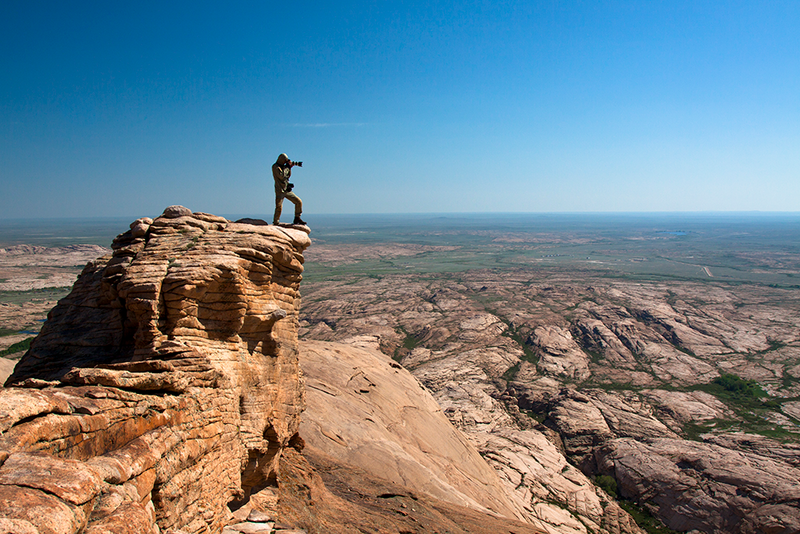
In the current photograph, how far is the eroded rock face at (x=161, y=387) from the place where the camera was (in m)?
4.13

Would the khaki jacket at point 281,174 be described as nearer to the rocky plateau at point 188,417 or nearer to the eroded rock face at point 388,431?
the rocky plateau at point 188,417

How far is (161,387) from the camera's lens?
6445 millimetres

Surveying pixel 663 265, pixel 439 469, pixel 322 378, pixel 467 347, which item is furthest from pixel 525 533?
pixel 663 265

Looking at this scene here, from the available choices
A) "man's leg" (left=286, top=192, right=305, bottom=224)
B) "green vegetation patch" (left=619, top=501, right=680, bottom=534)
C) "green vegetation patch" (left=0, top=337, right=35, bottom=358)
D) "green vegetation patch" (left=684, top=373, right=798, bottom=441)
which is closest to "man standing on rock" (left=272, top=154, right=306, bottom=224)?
"man's leg" (left=286, top=192, right=305, bottom=224)

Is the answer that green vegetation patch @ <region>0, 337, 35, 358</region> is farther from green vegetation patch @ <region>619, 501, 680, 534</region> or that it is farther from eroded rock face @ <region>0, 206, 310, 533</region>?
green vegetation patch @ <region>619, 501, 680, 534</region>

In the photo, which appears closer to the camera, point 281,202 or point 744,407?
point 281,202

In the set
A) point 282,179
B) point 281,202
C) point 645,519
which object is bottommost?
point 645,519

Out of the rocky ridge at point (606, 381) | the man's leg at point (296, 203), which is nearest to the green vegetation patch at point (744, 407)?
the rocky ridge at point (606, 381)

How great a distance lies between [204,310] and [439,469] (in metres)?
12.8

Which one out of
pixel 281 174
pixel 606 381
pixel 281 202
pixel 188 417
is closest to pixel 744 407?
pixel 606 381

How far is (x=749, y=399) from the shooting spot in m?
36.9

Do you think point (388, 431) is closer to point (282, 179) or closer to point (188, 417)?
point (282, 179)

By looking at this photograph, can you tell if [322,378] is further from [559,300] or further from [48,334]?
[559,300]

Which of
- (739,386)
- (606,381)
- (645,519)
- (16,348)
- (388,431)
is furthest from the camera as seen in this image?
(606,381)
